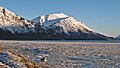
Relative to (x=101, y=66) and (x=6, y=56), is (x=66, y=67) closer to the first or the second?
(x=101, y=66)

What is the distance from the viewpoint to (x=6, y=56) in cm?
2522

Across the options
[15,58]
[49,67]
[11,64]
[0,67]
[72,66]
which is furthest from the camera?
[72,66]

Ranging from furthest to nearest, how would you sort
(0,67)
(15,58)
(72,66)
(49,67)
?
(72,66), (49,67), (15,58), (0,67)

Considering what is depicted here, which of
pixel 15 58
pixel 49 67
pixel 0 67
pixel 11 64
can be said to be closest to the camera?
pixel 0 67

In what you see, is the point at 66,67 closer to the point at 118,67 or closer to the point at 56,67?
the point at 56,67

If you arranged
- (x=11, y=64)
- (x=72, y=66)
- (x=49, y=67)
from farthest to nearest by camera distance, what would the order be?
(x=72, y=66) < (x=49, y=67) < (x=11, y=64)

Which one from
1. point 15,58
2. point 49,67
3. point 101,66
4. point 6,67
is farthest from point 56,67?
point 6,67

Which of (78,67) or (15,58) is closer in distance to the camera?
(15,58)

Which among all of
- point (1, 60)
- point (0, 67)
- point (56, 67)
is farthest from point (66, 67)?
point (0, 67)

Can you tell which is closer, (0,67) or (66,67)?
(0,67)

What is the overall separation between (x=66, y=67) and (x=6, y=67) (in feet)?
39.9

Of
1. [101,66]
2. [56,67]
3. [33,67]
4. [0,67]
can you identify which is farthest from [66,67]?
[0,67]

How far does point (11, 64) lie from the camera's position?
23359 mm

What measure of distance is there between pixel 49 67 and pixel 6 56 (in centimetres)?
738
